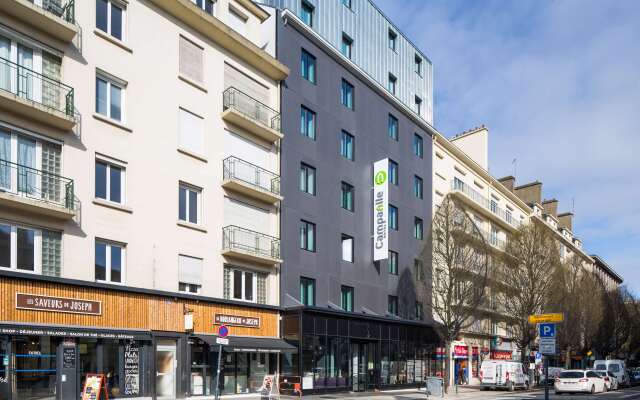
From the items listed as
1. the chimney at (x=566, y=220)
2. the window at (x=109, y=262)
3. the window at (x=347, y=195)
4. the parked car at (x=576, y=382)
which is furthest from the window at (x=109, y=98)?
the chimney at (x=566, y=220)

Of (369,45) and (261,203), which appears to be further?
(369,45)

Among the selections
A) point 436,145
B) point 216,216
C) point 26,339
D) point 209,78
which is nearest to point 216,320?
point 216,216

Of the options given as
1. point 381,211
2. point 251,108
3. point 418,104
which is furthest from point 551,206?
point 251,108

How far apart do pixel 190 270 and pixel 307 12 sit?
50.5 feet

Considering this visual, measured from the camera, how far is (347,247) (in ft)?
109

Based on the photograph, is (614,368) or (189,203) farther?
(614,368)

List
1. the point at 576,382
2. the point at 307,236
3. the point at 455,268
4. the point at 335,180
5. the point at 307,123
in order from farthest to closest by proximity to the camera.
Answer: the point at 576,382 → the point at 455,268 → the point at 335,180 → the point at 307,123 → the point at 307,236

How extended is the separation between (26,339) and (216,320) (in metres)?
7.60

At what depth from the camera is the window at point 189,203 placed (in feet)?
78.3

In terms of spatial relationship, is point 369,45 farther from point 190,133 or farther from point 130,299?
point 130,299

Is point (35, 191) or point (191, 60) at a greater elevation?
point (191, 60)

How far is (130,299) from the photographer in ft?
68.3

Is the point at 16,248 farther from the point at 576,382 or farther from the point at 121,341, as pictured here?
the point at 576,382

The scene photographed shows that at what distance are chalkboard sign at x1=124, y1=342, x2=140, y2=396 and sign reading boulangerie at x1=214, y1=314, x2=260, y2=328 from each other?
12.3ft
